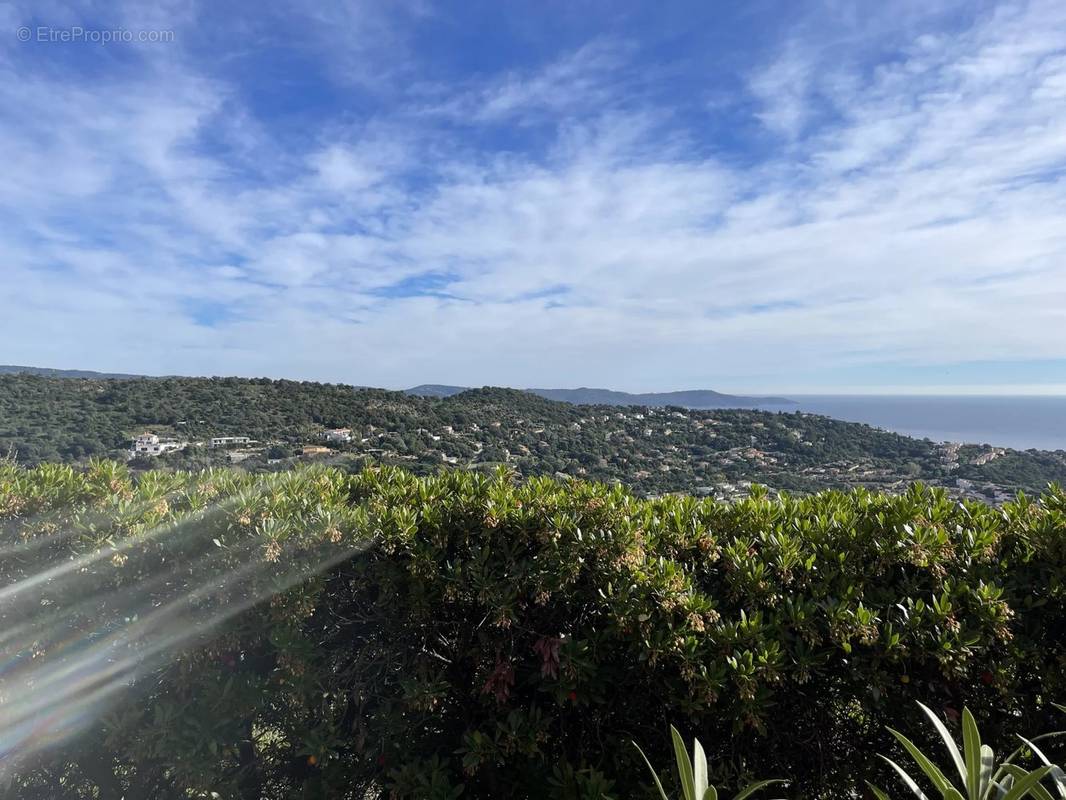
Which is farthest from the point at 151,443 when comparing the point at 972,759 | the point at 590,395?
the point at 590,395

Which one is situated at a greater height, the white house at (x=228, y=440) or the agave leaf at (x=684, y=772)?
the agave leaf at (x=684, y=772)

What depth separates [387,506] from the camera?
271 centimetres

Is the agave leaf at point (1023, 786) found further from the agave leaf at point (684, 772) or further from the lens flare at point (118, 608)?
the lens flare at point (118, 608)

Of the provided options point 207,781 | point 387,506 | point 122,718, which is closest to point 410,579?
point 387,506

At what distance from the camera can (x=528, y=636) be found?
2379mm

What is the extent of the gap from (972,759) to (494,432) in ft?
47.8

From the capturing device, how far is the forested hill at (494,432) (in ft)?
38.1

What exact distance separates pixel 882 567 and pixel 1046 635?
2.22 feet

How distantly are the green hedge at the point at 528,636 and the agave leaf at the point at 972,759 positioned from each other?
386mm

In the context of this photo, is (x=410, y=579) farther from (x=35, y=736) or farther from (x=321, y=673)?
(x=35, y=736)

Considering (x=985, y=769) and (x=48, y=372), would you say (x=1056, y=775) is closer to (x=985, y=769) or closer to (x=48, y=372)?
(x=985, y=769)

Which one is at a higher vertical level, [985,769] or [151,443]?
[985,769]

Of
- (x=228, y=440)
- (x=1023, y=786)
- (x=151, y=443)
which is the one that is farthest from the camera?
(x=228, y=440)

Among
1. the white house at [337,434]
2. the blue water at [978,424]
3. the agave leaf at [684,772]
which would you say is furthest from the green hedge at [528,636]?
the blue water at [978,424]
